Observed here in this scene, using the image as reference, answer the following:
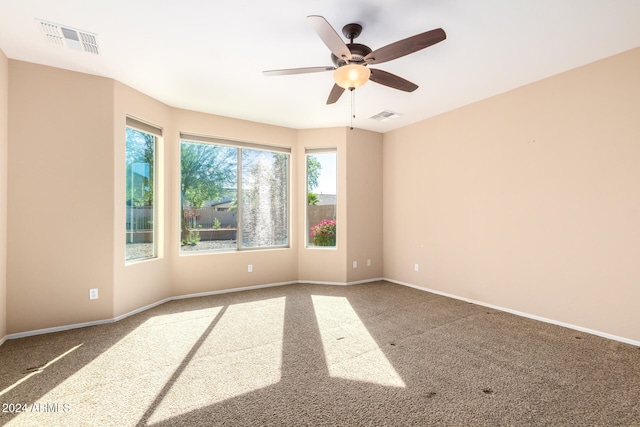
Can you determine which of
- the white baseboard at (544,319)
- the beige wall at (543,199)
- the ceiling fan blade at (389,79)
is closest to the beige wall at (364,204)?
the beige wall at (543,199)

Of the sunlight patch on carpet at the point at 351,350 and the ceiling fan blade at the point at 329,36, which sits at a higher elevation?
the ceiling fan blade at the point at 329,36

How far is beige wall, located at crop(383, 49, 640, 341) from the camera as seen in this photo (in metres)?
2.89

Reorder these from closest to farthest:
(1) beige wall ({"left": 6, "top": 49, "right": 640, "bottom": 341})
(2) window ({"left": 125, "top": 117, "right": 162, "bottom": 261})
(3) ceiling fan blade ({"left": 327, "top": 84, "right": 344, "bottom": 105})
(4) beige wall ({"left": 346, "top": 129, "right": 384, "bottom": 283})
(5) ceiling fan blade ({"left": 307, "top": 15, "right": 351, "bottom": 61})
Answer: (5) ceiling fan blade ({"left": 307, "top": 15, "right": 351, "bottom": 61}), (3) ceiling fan blade ({"left": 327, "top": 84, "right": 344, "bottom": 105}), (1) beige wall ({"left": 6, "top": 49, "right": 640, "bottom": 341}), (2) window ({"left": 125, "top": 117, "right": 162, "bottom": 261}), (4) beige wall ({"left": 346, "top": 129, "right": 384, "bottom": 283})

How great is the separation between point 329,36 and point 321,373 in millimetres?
2485

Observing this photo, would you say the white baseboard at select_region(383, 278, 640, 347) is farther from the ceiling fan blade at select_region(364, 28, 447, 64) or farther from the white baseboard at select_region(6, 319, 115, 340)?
the white baseboard at select_region(6, 319, 115, 340)

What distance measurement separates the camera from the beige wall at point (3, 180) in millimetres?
2896

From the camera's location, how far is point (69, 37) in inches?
105

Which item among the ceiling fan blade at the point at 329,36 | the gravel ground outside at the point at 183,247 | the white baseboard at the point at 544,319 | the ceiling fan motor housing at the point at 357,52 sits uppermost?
the ceiling fan motor housing at the point at 357,52

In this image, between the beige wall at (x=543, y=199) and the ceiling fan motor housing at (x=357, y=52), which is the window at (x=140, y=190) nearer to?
the ceiling fan motor housing at (x=357, y=52)

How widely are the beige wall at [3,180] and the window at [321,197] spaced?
12.4 ft

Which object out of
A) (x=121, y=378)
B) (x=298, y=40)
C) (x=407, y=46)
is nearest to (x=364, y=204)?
(x=298, y=40)

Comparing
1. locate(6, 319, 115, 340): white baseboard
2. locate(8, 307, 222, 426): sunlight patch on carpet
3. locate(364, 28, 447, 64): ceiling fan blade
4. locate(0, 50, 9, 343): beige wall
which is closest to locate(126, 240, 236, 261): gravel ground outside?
locate(6, 319, 115, 340): white baseboard

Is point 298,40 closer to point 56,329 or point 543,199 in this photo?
point 543,199

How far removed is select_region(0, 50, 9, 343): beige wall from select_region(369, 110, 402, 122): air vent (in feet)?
14.3
